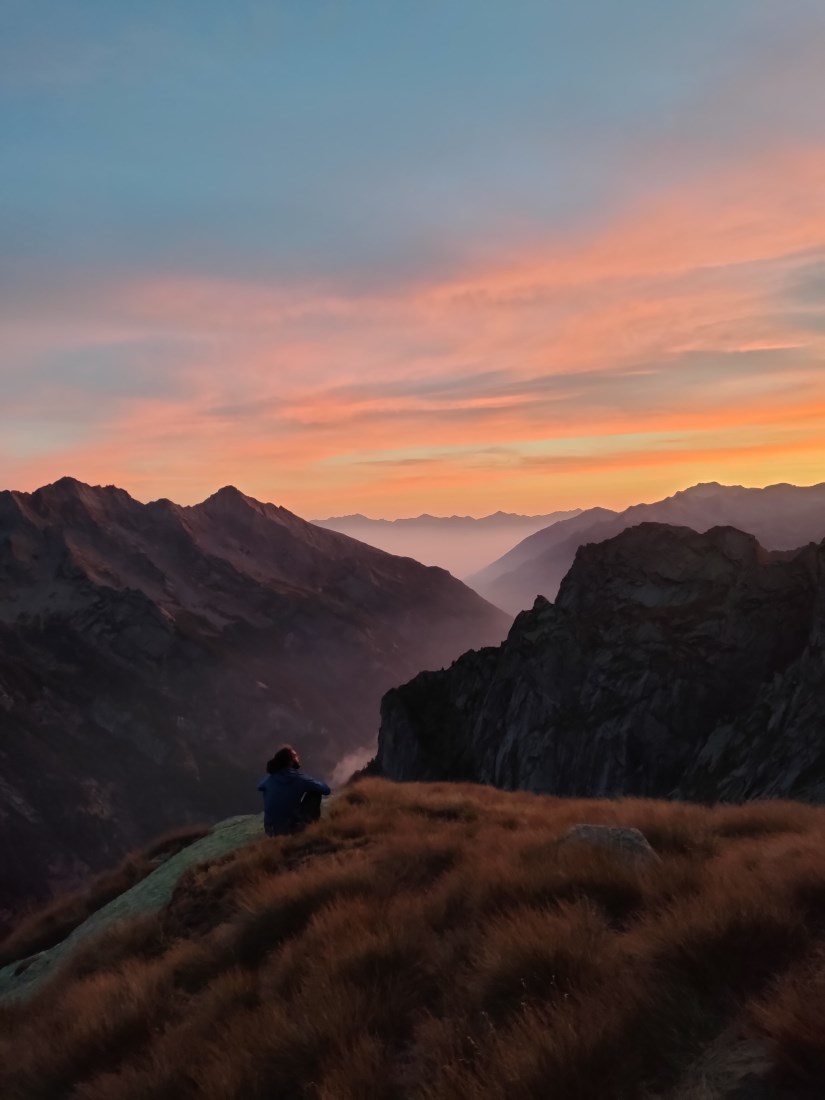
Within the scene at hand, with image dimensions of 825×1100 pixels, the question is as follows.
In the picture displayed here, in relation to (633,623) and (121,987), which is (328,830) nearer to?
(121,987)

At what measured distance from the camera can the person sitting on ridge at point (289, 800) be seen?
52.5 feet

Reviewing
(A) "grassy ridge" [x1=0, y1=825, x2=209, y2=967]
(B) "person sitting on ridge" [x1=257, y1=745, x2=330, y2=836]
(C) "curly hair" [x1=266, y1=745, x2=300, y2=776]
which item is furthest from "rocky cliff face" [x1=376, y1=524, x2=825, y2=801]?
(C) "curly hair" [x1=266, y1=745, x2=300, y2=776]

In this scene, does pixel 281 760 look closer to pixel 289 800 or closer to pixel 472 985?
pixel 289 800

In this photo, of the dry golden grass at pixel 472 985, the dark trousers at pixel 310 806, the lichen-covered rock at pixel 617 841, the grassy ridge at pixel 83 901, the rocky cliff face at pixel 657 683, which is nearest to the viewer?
the dry golden grass at pixel 472 985

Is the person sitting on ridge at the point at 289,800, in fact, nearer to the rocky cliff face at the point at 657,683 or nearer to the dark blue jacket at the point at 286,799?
the dark blue jacket at the point at 286,799

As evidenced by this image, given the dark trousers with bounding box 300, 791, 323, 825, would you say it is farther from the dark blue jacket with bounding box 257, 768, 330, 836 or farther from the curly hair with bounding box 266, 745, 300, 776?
the curly hair with bounding box 266, 745, 300, 776

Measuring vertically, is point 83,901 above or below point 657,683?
above

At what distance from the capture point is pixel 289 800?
16.2 metres

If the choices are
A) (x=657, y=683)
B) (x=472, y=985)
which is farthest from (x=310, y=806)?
(x=657, y=683)

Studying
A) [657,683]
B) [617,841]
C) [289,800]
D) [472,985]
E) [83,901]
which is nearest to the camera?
[472,985]

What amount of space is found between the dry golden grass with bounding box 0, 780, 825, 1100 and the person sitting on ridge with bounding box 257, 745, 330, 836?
3.73m

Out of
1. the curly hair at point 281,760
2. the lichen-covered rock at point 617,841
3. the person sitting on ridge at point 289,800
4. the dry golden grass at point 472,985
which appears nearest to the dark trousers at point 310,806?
the person sitting on ridge at point 289,800

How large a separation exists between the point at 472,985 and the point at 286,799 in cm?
998

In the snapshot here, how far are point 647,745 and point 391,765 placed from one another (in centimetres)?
4661
